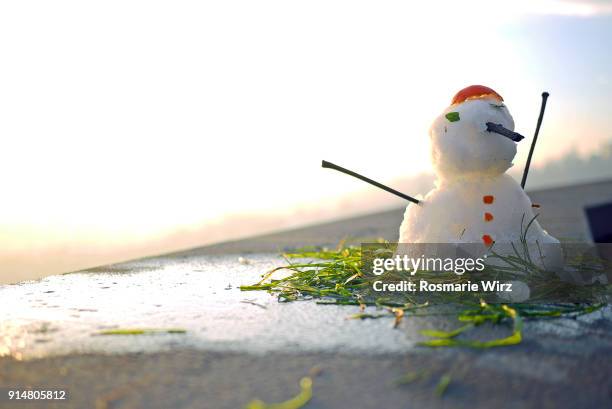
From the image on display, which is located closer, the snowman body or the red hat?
the snowman body

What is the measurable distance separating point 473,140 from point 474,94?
236 millimetres

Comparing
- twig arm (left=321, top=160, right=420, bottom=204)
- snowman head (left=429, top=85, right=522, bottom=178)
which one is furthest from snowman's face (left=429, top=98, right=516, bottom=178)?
twig arm (left=321, top=160, right=420, bottom=204)

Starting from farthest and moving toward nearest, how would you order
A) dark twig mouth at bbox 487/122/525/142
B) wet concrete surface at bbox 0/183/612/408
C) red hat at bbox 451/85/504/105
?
red hat at bbox 451/85/504/105
dark twig mouth at bbox 487/122/525/142
wet concrete surface at bbox 0/183/612/408

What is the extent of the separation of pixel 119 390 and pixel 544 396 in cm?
99

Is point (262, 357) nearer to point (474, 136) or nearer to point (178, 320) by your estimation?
point (178, 320)

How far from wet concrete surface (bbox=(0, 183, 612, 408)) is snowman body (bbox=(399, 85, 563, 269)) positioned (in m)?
0.52

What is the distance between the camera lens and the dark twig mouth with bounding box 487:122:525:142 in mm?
2562

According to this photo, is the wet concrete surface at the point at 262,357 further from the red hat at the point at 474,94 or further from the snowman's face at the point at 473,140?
the red hat at the point at 474,94

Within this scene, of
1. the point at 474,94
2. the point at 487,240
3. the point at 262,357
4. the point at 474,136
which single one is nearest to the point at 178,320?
the point at 262,357

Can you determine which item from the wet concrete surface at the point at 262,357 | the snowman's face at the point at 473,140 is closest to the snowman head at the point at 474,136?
the snowman's face at the point at 473,140

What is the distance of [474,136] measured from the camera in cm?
262

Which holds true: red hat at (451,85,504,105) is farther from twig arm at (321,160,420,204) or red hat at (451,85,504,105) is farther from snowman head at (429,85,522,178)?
twig arm at (321,160,420,204)

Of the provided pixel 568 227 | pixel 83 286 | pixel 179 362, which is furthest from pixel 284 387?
pixel 568 227

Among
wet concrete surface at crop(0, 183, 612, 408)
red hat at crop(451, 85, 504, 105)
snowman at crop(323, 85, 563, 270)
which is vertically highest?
red hat at crop(451, 85, 504, 105)
